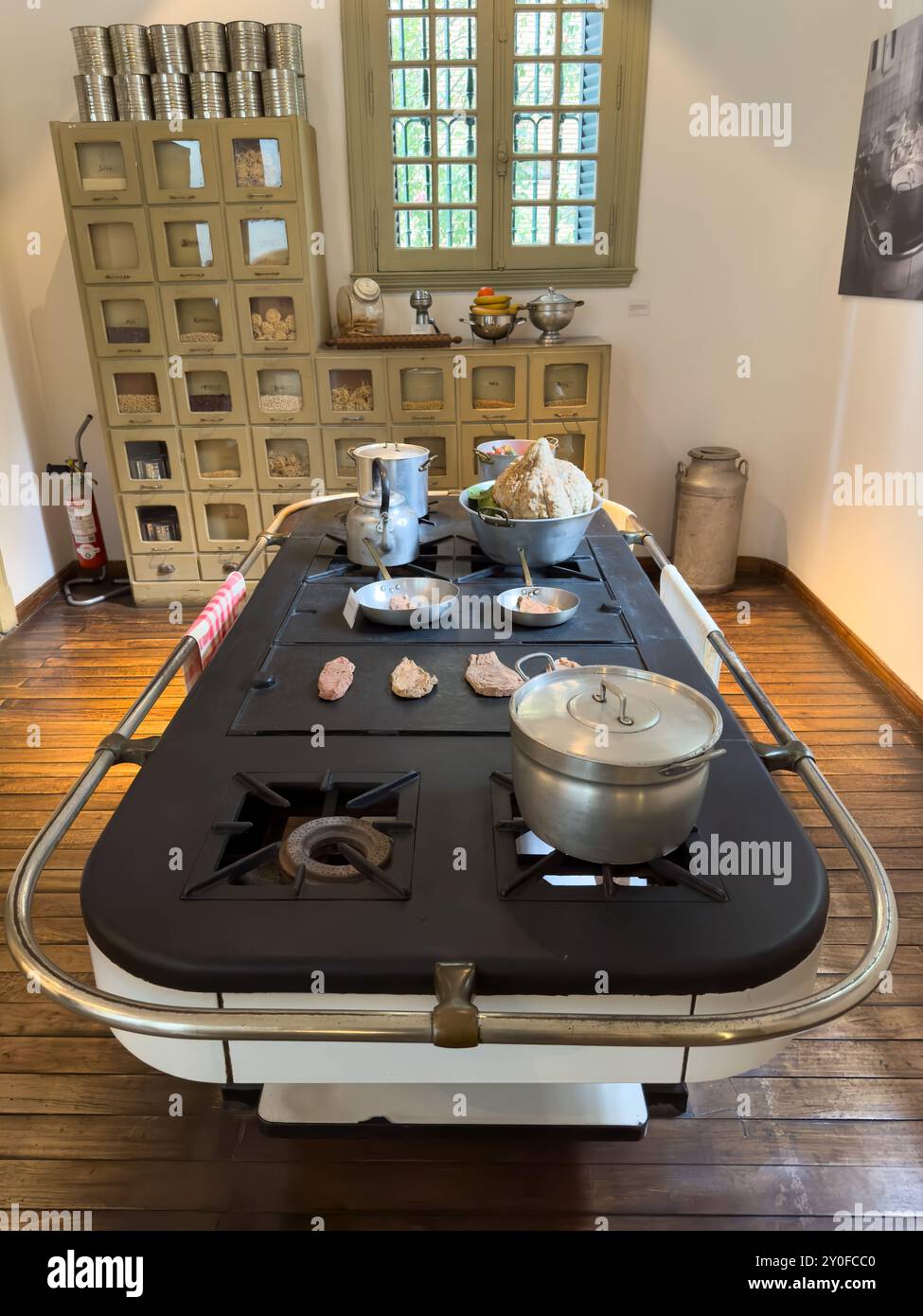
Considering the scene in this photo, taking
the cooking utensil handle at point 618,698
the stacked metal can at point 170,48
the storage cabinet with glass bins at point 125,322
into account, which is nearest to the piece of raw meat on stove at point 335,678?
the cooking utensil handle at point 618,698

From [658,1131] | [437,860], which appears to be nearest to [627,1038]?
[437,860]

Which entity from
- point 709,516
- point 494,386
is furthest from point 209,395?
point 709,516

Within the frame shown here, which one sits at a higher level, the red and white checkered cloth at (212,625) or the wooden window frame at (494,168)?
the wooden window frame at (494,168)

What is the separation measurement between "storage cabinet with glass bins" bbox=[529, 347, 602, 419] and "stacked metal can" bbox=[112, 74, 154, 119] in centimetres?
183

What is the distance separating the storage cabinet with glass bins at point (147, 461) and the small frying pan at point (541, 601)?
8.57 ft

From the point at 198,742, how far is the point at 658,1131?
1143 millimetres

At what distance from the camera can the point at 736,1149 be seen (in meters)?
1.68

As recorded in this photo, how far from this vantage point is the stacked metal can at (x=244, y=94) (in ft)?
11.7

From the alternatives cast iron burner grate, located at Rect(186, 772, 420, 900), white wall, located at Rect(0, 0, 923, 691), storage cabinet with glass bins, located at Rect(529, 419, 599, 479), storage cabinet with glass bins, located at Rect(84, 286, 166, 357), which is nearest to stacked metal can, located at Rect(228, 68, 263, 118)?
white wall, located at Rect(0, 0, 923, 691)

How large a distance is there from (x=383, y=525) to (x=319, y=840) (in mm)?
953

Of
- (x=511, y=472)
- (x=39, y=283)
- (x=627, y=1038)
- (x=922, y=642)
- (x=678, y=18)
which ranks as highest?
(x=678, y=18)

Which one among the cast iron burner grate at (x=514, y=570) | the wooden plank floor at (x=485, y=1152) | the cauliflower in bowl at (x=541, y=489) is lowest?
the wooden plank floor at (x=485, y=1152)

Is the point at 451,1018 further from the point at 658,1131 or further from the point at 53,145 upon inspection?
the point at 53,145

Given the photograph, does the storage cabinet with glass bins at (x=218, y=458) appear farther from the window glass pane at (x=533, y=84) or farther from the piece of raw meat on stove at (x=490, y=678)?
the piece of raw meat on stove at (x=490, y=678)
